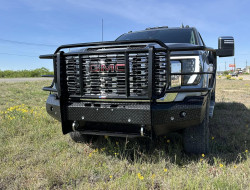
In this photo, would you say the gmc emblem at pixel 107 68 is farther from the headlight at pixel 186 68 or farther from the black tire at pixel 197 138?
the black tire at pixel 197 138

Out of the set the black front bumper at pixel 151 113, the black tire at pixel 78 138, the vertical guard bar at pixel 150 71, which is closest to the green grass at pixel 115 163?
the black tire at pixel 78 138

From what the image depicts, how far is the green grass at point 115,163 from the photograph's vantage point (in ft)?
7.06

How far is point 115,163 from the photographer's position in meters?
2.69

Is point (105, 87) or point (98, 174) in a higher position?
point (105, 87)

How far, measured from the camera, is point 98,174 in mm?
2432

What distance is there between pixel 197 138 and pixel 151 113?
78 centimetres

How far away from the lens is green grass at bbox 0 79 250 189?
2150 mm

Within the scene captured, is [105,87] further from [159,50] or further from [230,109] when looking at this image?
[230,109]

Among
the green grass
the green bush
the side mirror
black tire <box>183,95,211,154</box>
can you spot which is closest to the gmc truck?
black tire <box>183,95,211,154</box>

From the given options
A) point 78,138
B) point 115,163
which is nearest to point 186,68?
point 115,163

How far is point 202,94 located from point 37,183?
1.97m

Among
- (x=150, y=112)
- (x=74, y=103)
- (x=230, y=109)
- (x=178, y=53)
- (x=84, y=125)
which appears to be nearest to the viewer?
(x=150, y=112)

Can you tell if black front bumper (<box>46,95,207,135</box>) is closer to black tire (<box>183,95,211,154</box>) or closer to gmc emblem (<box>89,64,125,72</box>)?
black tire (<box>183,95,211,154</box>)

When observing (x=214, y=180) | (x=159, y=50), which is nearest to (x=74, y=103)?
(x=159, y=50)
